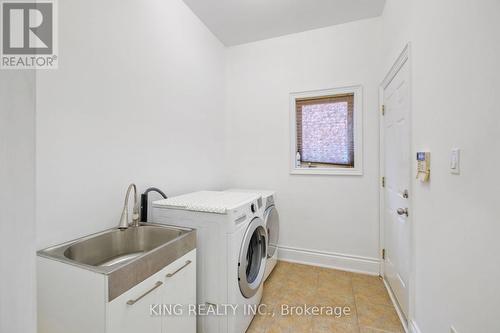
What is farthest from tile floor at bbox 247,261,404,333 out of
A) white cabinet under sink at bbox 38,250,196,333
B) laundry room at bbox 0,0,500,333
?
white cabinet under sink at bbox 38,250,196,333

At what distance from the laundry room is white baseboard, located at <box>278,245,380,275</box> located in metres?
0.02

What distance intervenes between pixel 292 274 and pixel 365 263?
0.83 meters

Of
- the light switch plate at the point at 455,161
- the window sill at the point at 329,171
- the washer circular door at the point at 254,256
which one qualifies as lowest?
the washer circular door at the point at 254,256

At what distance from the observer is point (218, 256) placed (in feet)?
4.75

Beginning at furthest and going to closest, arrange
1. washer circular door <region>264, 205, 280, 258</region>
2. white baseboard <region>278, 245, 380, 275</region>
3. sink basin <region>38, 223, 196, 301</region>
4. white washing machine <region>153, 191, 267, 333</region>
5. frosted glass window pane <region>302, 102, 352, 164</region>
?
frosted glass window pane <region>302, 102, 352, 164</region> < white baseboard <region>278, 245, 380, 275</region> < washer circular door <region>264, 205, 280, 258</region> < white washing machine <region>153, 191, 267, 333</region> < sink basin <region>38, 223, 196, 301</region>

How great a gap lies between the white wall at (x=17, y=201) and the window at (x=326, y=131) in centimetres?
253

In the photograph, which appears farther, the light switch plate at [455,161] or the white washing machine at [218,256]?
the white washing machine at [218,256]

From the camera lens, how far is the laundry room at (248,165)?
85cm

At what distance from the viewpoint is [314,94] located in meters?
2.68

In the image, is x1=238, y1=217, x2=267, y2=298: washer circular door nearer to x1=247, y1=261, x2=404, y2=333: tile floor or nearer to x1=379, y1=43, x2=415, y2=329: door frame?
x1=247, y1=261, x2=404, y2=333: tile floor

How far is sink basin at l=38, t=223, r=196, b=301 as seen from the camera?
933 millimetres

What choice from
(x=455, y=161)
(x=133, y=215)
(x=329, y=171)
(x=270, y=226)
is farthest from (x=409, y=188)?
(x=133, y=215)

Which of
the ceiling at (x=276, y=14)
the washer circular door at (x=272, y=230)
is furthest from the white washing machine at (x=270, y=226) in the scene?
the ceiling at (x=276, y=14)

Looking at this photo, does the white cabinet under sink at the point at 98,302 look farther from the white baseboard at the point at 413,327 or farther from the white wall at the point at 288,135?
the white wall at the point at 288,135
